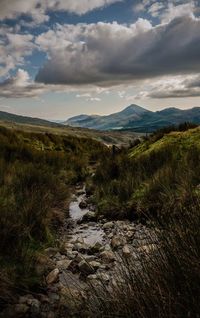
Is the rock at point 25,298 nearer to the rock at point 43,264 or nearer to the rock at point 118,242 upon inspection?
the rock at point 43,264

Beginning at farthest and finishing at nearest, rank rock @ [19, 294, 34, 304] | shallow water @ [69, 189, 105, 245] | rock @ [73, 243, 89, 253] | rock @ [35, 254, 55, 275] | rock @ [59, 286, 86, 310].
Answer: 1. shallow water @ [69, 189, 105, 245]
2. rock @ [73, 243, 89, 253]
3. rock @ [35, 254, 55, 275]
4. rock @ [19, 294, 34, 304]
5. rock @ [59, 286, 86, 310]

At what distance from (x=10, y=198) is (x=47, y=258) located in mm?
2159

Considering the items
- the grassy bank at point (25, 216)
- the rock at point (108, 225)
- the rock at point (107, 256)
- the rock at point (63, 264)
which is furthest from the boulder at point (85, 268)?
the rock at point (108, 225)

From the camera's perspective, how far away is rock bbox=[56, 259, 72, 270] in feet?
14.8

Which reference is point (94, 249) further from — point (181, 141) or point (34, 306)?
point (181, 141)

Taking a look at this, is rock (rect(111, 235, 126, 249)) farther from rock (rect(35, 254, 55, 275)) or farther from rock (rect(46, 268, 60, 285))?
rock (rect(46, 268, 60, 285))

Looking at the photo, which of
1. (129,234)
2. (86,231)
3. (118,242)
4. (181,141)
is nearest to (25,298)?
(118,242)

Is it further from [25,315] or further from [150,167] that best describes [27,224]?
[150,167]

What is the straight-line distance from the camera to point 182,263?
2094 mm

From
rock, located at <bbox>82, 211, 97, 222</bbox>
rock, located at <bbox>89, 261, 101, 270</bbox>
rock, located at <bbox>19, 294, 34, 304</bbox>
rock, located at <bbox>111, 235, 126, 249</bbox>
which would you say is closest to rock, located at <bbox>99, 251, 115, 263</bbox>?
rock, located at <bbox>89, 261, 101, 270</bbox>

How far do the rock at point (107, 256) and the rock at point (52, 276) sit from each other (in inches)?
28.1

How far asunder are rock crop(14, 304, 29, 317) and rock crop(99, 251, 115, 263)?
1549 mm

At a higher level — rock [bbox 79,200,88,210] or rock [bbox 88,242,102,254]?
rock [bbox 88,242,102,254]

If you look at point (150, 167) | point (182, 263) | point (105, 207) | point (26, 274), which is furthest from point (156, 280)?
point (150, 167)
